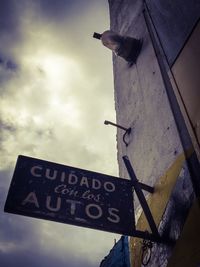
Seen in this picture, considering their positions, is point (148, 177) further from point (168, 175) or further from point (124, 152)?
point (124, 152)

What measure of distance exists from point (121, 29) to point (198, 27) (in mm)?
4601

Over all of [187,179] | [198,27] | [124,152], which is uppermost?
[198,27]

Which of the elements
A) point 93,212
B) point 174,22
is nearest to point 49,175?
point 93,212

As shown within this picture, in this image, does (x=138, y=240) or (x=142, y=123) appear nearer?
(x=138, y=240)

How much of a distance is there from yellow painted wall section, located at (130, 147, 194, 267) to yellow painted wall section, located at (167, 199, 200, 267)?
0.65 metres

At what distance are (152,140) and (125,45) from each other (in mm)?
2584

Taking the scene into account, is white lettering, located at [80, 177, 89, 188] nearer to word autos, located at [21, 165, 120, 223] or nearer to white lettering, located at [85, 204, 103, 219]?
word autos, located at [21, 165, 120, 223]

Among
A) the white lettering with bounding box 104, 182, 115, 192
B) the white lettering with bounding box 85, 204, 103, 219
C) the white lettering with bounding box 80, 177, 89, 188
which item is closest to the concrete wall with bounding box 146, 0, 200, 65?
the white lettering with bounding box 104, 182, 115, 192

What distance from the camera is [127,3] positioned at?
793cm

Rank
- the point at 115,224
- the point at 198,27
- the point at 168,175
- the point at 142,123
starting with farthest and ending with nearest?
the point at 142,123, the point at 168,175, the point at 198,27, the point at 115,224

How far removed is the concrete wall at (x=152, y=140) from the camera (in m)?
3.39

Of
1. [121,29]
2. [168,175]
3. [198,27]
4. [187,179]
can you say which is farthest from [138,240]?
[121,29]

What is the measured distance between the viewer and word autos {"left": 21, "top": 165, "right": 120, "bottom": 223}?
3195 mm

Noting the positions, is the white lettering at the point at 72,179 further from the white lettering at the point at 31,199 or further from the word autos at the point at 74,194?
the white lettering at the point at 31,199
